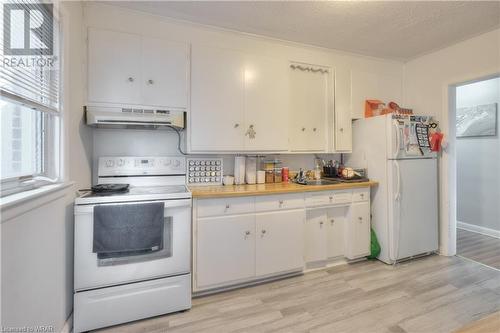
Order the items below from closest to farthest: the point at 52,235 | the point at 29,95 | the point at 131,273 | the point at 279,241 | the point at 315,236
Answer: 1. the point at 29,95
2. the point at 52,235
3. the point at 131,273
4. the point at 279,241
5. the point at 315,236

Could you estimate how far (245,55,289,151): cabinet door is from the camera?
7.79 feet

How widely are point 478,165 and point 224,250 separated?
13.3 feet

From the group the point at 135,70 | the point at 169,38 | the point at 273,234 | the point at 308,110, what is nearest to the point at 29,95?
the point at 135,70

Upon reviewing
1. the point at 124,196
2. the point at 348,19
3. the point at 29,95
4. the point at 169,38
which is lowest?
the point at 124,196

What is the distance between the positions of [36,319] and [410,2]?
334 centimetres

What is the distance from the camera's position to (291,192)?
7.34 ft

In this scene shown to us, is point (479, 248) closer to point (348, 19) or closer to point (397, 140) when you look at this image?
point (397, 140)

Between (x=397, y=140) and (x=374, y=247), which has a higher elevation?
(x=397, y=140)

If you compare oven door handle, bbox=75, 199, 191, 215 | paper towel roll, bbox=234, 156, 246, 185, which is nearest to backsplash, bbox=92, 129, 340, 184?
paper towel roll, bbox=234, 156, 246, 185

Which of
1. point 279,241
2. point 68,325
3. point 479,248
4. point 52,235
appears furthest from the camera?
point 479,248

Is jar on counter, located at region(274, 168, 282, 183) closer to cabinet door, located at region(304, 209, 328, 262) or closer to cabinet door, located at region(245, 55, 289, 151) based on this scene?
cabinet door, located at region(245, 55, 289, 151)

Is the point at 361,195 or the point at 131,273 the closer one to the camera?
the point at 131,273

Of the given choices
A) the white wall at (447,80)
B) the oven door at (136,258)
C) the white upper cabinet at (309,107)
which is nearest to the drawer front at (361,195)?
the white upper cabinet at (309,107)

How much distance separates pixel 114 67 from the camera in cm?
196
